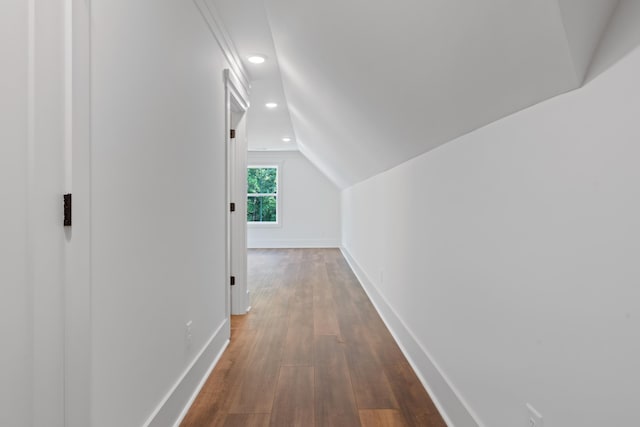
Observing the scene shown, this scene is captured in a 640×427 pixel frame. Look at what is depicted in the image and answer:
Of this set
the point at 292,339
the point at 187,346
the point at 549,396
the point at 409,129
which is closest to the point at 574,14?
the point at 549,396

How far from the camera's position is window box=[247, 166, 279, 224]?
898 centimetres

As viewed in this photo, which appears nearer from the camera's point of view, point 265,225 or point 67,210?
point 67,210

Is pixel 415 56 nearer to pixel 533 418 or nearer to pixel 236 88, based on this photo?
pixel 533 418

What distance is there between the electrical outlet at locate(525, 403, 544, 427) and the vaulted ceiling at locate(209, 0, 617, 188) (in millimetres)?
847

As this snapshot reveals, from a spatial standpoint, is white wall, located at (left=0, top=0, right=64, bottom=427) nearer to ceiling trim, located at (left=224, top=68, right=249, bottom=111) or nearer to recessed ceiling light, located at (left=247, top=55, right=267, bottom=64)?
ceiling trim, located at (left=224, top=68, right=249, bottom=111)

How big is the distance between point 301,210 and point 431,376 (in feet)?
22.9

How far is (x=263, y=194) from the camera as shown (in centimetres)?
901

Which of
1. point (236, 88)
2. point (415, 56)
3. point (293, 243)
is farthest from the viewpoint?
point (293, 243)

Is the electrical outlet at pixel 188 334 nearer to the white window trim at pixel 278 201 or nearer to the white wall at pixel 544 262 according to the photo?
the white wall at pixel 544 262

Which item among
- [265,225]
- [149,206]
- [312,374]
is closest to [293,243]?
[265,225]

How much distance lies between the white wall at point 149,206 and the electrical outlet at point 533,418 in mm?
1246

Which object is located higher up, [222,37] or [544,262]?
[222,37]

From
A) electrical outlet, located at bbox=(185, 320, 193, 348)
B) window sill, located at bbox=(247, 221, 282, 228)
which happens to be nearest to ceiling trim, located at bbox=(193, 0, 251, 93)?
electrical outlet, located at bbox=(185, 320, 193, 348)

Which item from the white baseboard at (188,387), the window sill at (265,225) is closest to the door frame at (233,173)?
the white baseboard at (188,387)
